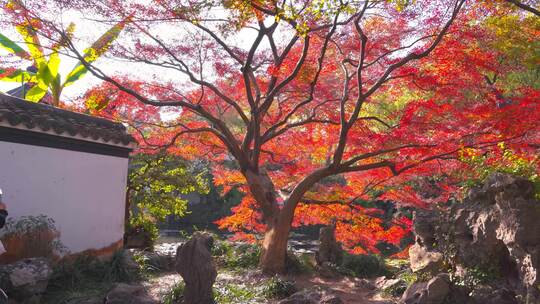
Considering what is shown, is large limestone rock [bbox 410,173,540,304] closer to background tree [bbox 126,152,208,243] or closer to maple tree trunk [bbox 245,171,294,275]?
maple tree trunk [bbox 245,171,294,275]

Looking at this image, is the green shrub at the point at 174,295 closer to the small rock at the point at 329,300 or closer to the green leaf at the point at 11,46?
the small rock at the point at 329,300

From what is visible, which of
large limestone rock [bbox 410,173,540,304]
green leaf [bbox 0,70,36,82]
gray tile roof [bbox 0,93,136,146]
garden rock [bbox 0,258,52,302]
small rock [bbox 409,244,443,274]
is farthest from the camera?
green leaf [bbox 0,70,36,82]

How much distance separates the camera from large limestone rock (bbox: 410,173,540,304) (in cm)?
573

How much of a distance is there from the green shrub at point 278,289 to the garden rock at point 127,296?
2233 mm

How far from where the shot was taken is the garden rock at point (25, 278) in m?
6.25

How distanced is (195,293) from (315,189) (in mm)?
6034

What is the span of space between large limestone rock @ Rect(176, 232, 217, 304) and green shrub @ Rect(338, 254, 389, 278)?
4607 millimetres

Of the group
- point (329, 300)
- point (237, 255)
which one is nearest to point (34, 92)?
point (237, 255)

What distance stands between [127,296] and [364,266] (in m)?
6.09

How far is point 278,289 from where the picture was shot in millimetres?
8062

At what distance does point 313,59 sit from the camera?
10.3m

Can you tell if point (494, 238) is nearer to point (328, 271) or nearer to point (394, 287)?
point (394, 287)

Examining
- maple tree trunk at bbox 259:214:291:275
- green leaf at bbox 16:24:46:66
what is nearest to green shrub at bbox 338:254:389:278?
maple tree trunk at bbox 259:214:291:275

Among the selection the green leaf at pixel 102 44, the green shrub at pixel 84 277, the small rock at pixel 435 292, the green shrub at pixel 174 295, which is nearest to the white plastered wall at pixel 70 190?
the green shrub at pixel 84 277
